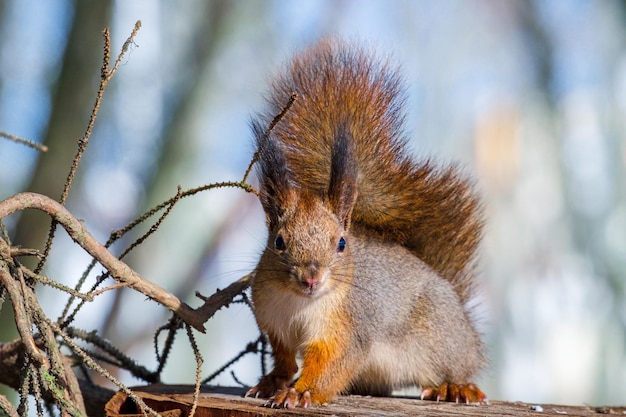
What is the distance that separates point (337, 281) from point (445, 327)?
443mm

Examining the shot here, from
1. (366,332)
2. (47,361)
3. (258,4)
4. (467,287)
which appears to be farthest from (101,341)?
(258,4)

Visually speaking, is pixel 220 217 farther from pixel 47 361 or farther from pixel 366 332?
pixel 47 361

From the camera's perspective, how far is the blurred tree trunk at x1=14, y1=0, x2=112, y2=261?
3475 mm

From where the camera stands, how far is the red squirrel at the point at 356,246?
5.70 feet

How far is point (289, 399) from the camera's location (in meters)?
1.58

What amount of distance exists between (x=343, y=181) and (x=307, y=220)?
140 mm

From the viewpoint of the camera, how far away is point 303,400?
5.30ft

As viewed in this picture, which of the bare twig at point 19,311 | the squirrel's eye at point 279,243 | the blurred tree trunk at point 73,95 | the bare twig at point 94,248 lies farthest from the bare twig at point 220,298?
the blurred tree trunk at point 73,95

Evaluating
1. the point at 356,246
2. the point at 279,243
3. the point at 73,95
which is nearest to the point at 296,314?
the point at 279,243

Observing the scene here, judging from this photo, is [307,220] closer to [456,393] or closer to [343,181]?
[343,181]

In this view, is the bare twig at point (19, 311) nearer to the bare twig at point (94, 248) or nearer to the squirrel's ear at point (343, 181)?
the bare twig at point (94, 248)

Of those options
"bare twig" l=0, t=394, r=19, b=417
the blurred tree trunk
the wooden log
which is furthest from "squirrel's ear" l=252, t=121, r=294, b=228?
the blurred tree trunk

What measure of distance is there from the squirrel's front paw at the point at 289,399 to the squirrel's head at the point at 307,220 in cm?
20

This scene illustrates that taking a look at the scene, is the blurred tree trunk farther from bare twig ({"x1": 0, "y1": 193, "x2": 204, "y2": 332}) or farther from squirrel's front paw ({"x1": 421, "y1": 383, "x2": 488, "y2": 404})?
squirrel's front paw ({"x1": 421, "y1": 383, "x2": 488, "y2": 404})
